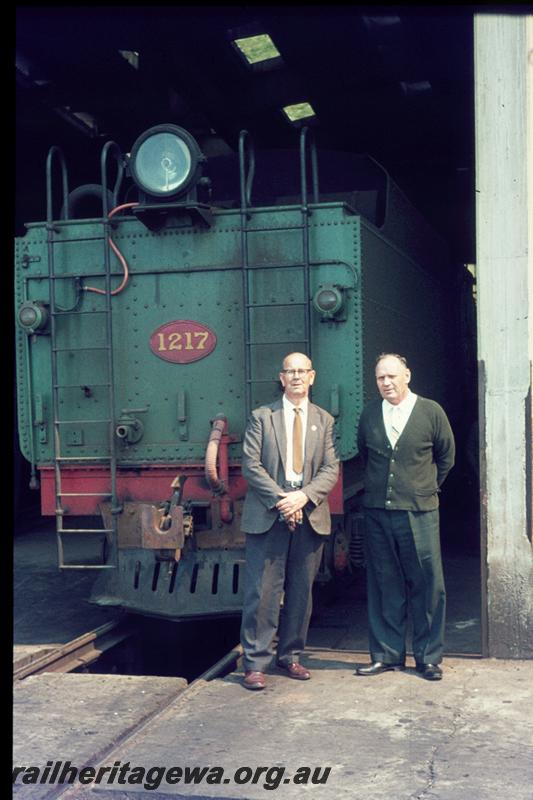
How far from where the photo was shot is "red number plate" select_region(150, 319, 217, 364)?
7121 millimetres

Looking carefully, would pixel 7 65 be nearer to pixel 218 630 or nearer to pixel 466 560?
pixel 218 630

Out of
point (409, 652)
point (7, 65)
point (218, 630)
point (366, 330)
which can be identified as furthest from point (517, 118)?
point (218, 630)

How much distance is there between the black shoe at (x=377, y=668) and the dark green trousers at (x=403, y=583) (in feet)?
0.10

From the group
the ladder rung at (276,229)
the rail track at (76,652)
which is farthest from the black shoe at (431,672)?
the ladder rung at (276,229)

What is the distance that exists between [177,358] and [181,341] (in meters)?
0.13

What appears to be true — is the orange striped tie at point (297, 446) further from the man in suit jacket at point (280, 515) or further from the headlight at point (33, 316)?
the headlight at point (33, 316)

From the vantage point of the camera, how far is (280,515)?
568 cm

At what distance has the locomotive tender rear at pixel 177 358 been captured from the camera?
681cm

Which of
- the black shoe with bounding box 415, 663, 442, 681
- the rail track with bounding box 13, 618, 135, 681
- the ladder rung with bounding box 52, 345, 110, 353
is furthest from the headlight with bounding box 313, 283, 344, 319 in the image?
the rail track with bounding box 13, 618, 135, 681

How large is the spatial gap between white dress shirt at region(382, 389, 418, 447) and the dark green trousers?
45 cm

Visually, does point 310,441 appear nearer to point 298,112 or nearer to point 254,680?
point 254,680

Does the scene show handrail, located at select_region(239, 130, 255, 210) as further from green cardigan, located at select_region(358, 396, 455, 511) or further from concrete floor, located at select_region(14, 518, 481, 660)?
concrete floor, located at select_region(14, 518, 481, 660)

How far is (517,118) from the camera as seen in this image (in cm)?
590

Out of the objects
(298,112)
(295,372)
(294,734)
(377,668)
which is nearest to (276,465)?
(295,372)
